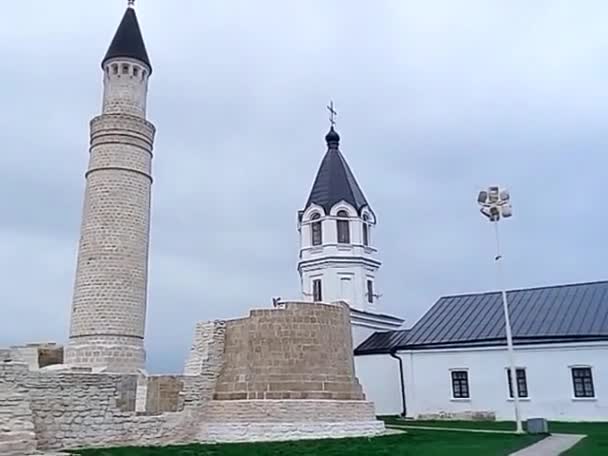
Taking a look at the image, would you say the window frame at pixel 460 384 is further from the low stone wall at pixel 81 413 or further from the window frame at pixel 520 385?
the low stone wall at pixel 81 413

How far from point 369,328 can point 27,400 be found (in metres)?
22.0

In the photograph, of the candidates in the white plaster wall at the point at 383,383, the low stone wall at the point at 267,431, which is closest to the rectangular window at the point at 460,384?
the white plaster wall at the point at 383,383

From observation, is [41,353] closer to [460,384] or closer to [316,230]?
[316,230]

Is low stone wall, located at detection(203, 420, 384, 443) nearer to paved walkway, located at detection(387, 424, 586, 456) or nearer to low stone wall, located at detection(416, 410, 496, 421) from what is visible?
paved walkway, located at detection(387, 424, 586, 456)

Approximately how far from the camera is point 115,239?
24250 mm

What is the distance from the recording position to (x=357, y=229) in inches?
1310

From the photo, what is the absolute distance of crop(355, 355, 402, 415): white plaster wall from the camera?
28.9 metres

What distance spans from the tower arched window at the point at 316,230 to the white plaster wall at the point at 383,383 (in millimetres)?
6943

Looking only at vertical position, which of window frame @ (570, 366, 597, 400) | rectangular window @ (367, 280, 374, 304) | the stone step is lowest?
the stone step

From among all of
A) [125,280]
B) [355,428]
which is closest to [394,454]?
[355,428]

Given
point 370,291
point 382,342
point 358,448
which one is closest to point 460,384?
point 382,342

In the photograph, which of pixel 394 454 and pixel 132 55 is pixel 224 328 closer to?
pixel 394 454

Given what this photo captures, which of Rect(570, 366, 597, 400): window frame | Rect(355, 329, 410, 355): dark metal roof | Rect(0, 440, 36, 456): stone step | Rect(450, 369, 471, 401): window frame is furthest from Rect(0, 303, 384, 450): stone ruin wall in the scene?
Rect(355, 329, 410, 355): dark metal roof

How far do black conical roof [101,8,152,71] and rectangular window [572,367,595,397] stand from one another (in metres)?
21.4
